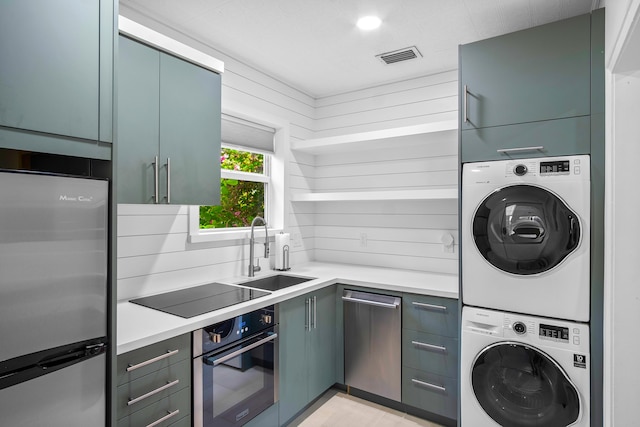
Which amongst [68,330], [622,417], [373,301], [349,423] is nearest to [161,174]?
Answer: [68,330]

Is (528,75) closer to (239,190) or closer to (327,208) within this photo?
(327,208)

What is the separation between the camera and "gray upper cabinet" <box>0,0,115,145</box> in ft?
3.70

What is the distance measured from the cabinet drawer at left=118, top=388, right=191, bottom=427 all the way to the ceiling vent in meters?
2.47

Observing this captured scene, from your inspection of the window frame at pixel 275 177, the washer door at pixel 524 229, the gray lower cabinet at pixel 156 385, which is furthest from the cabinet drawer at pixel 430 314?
the gray lower cabinet at pixel 156 385

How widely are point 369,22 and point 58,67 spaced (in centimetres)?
169

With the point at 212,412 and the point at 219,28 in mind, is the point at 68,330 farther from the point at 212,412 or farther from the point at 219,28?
the point at 219,28

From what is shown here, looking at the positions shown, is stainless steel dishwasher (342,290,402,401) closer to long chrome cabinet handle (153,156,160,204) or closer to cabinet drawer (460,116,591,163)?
cabinet drawer (460,116,591,163)

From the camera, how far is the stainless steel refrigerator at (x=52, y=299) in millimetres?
1092

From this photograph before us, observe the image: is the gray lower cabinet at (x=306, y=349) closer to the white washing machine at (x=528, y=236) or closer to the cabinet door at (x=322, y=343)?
the cabinet door at (x=322, y=343)

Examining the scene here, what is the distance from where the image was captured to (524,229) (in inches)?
78.4

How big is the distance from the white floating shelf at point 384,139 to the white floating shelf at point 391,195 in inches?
16.1

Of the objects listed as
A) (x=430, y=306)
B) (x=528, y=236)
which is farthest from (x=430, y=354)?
(x=528, y=236)

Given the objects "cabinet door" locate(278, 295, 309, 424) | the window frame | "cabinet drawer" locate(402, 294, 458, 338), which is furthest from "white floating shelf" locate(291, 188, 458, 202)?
→ "cabinet door" locate(278, 295, 309, 424)

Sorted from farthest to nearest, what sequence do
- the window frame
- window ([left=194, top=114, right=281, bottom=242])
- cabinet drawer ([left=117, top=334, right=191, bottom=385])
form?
the window frame
window ([left=194, top=114, right=281, bottom=242])
cabinet drawer ([left=117, top=334, right=191, bottom=385])
